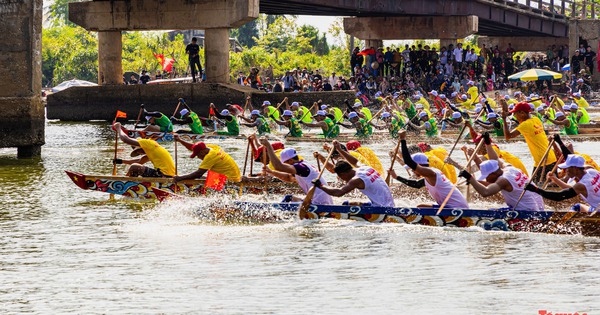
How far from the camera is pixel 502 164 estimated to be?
1867 cm

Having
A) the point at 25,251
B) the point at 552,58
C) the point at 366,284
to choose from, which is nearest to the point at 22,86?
the point at 25,251

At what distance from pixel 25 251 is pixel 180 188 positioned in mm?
4242

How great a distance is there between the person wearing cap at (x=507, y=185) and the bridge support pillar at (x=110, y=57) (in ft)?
112

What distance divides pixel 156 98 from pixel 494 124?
62.0ft

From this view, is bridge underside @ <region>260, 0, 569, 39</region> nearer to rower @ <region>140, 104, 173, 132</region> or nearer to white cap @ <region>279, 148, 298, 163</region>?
rower @ <region>140, 104, 173, 132</region>

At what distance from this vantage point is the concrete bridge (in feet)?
97.6

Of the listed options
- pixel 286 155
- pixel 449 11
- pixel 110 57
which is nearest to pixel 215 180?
pixel 286 155

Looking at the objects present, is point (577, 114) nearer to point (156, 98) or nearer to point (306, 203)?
point (156, 98)

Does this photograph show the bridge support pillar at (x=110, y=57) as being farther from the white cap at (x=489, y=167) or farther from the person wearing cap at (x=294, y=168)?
the white cap at (x=489, y=167)

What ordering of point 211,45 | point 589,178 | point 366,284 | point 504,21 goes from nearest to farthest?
point 366,284, point 589,178, point 211,45, point 504,21

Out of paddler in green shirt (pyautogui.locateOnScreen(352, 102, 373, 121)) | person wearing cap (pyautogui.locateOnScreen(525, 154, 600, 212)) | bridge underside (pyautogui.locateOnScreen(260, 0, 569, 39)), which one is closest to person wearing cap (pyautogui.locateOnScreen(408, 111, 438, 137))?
paddler in green shirt (pyautogui.locateOnScreen(352, 102, 373, 121))

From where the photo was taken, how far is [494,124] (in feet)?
107

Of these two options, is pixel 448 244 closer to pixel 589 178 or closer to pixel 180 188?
pixel 589 178

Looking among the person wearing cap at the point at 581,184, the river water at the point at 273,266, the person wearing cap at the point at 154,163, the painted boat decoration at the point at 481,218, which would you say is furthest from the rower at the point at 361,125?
the person wearing cap at the point at 581,184
